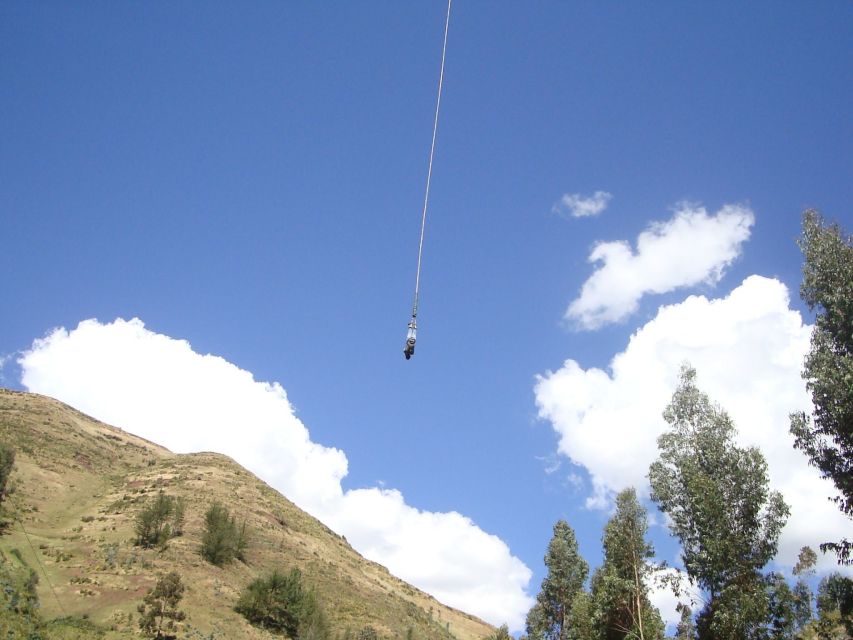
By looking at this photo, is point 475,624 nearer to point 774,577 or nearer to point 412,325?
point 774,577

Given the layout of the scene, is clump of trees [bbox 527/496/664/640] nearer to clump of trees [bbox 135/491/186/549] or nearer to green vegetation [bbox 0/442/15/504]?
clump of trees [bbox 135/491/186/549]

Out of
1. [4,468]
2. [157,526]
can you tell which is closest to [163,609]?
[157,526]

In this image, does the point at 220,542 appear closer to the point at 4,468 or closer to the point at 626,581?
the point at 4,468

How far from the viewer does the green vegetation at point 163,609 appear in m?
35.7

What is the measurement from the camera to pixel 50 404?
A: 354 ft

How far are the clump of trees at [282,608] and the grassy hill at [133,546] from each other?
64.5 inches

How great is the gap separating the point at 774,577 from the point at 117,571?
151 feet

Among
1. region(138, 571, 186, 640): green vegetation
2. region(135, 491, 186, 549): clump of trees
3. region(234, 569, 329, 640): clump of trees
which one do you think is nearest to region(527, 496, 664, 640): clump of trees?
region(234, 569, 329, 640): clump of trees

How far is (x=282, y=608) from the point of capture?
154 ft

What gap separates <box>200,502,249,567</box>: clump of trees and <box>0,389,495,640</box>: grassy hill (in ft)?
4.09

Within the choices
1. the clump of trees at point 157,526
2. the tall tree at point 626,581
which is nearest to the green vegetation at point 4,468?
Answer: the clump of trees at point 157,526

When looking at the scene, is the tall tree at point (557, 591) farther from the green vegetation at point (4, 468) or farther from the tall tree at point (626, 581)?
the green vegetation at point (4, 468)

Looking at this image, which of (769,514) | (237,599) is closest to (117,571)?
(237,599)

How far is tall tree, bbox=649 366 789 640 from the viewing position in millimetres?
22406
